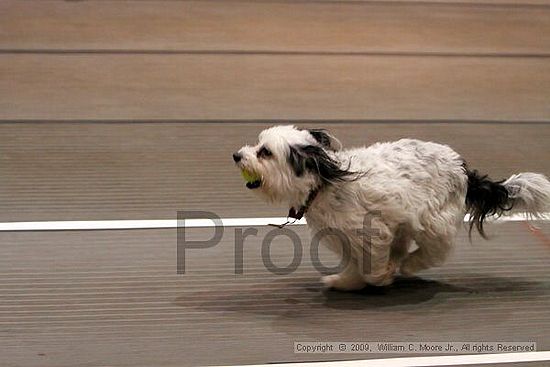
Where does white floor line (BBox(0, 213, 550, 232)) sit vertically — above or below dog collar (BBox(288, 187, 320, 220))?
below

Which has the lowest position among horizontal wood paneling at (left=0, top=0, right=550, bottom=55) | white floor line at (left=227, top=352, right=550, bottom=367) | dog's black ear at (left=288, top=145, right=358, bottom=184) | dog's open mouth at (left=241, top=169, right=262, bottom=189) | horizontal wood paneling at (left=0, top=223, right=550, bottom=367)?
white floor line at (left=227, top=352, right=550, bottom=367)

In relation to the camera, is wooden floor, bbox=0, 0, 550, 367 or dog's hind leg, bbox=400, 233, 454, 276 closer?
wooden floor, bbox=0, 0, 550, 367

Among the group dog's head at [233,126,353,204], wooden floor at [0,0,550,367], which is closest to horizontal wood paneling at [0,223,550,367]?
wooden floor at [0,0,550,367]

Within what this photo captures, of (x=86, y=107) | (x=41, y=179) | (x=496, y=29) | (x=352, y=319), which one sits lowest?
(x=352, y=319)

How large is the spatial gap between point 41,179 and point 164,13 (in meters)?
3.34

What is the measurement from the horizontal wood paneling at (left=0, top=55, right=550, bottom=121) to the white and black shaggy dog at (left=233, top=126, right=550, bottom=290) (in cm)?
218

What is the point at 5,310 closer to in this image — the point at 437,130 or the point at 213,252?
the point at 213,252

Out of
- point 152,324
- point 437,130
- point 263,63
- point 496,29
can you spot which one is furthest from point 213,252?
point 496,29

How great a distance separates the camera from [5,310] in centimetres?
351

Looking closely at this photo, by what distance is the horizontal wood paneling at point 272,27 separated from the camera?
7.21m

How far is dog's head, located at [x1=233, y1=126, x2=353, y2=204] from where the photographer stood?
11.3 ft

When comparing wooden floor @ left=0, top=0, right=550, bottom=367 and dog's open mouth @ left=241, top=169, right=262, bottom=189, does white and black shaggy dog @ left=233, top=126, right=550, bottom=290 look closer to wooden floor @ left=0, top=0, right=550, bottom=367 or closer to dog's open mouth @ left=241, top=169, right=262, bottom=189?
dog's open mouth @ left=241, top=169, right=262, bottom=189

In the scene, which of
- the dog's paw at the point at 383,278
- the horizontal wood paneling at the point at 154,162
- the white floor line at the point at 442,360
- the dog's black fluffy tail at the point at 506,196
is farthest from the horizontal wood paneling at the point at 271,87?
the white floor line at the point at 442,360

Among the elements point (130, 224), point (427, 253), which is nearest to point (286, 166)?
point (427, 253)
